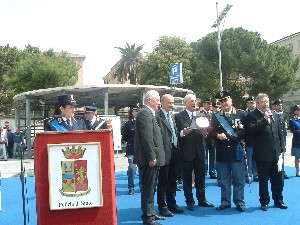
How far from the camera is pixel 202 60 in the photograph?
44.4 meters

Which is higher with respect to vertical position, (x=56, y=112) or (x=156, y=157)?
(x=56, y=112)

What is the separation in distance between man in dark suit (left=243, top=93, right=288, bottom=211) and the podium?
9.74 feet

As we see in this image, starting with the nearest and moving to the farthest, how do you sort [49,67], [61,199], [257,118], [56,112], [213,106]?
[61,199] → [56,112] → [257,118] → [213,106] → [49,67]

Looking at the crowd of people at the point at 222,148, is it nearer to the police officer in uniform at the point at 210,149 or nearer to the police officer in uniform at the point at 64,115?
the police officer in uniform at the point at 64,115

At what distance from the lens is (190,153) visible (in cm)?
645

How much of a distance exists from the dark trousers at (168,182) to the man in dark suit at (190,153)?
5.6 inches

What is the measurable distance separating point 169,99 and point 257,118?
56.4 inches

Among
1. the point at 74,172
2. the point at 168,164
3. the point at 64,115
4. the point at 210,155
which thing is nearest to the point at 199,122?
the point at 168,164

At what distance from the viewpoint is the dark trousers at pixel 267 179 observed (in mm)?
6125

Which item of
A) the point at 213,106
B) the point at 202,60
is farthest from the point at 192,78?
the point at 213,106

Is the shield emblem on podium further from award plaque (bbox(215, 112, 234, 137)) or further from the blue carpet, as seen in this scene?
award plaque (bbox(215, 112, 234, 137))

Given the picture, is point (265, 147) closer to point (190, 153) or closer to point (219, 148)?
point (219, 148)

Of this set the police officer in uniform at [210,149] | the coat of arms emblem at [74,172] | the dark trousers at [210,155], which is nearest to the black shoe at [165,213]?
the coat of arms emblem at [74,172]

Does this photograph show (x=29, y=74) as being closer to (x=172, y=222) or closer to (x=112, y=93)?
(x=112, y=93)
